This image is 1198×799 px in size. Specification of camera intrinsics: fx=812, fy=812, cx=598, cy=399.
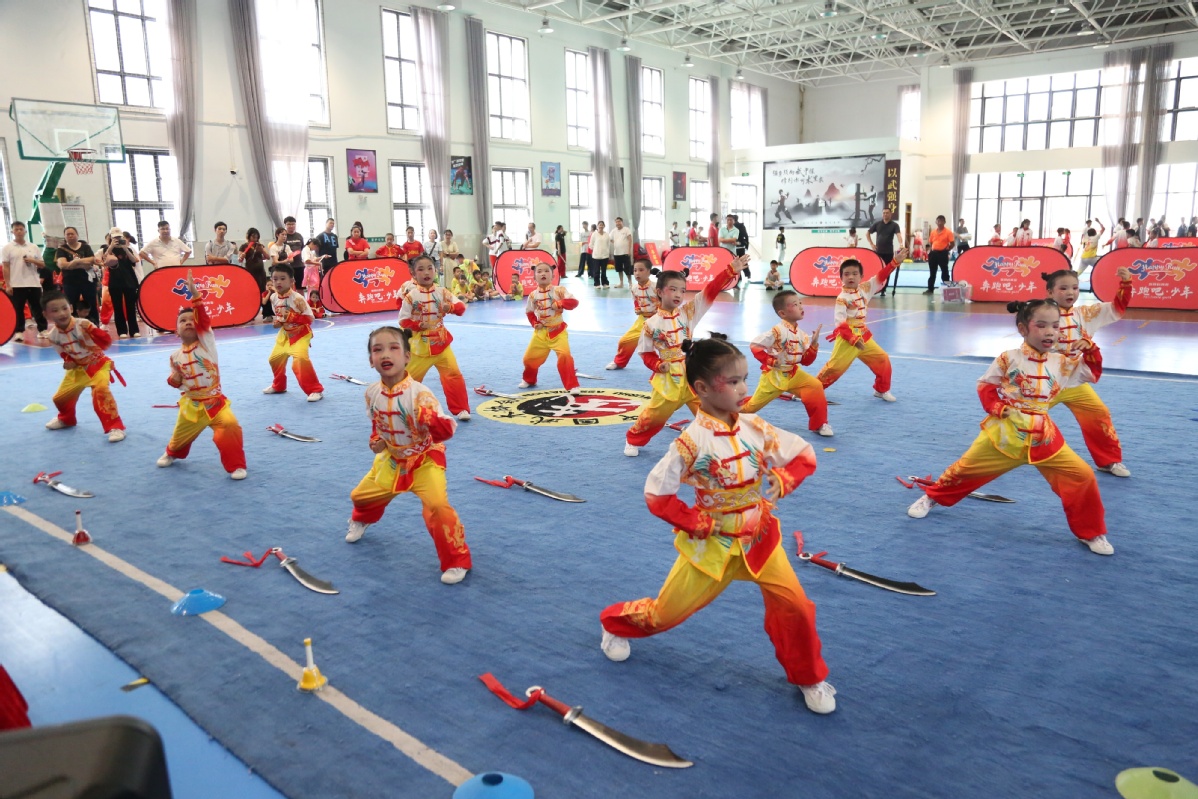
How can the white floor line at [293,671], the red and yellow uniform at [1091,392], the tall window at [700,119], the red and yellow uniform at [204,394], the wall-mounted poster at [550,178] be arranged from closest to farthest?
the white floor line at [293,671] → the red and yellow uniform at [1091,392] → the red and yellow uniform at [204,394] → the wall-mounted poster at [550,178] → the tall window at [700,119]

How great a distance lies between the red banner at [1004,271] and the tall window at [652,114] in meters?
17.2

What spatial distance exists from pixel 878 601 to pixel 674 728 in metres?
1.33

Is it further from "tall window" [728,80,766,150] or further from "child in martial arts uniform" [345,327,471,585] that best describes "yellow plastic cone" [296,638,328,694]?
"tall window" [728,80,766,150]

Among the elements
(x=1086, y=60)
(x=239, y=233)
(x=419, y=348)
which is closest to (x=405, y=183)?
(x=239, y=233)

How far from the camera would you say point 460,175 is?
24734mm

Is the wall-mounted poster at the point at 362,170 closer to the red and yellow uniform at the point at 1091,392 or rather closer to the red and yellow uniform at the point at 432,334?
the red and yellow uniform at the point at 432,334

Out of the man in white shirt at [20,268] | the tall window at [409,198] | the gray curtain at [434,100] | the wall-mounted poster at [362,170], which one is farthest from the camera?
the tall window at [409,198]

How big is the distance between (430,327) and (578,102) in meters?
23.6

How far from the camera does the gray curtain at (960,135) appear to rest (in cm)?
3291

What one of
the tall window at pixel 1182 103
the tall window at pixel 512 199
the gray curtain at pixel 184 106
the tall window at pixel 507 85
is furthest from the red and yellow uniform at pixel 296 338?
the tall window at pixel 1182 103

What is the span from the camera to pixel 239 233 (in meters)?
19.9

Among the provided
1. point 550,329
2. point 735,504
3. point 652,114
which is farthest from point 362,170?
point 735,504

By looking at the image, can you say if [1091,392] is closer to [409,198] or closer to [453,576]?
[453,576]

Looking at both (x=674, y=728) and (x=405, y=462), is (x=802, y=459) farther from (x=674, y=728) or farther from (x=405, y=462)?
(x=405, y=462)
